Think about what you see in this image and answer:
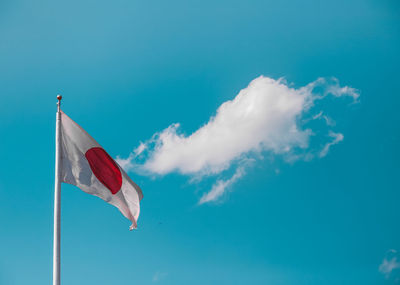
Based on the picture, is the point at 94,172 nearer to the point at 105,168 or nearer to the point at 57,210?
the point at 105,168

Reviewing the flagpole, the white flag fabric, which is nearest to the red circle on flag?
the white flag fabric

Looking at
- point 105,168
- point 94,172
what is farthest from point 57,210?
point 105,168

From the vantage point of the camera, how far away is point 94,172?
1293cm

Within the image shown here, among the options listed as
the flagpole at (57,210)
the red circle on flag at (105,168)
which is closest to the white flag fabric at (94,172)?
the red circle on flag at (105,168)

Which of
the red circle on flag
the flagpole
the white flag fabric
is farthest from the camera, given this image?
the red circle on flag

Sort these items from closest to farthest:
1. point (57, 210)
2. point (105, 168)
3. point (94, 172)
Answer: point (57, 210), point (94, 172), point (105, 168)

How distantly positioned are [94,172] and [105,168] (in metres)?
0.43

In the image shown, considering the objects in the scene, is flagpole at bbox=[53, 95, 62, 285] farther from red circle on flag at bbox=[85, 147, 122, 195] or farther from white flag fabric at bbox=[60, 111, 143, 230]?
red circle on flag at bbox=[85, 147, 122, 195]

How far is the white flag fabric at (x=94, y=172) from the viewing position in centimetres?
1261

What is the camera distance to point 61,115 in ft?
41.4

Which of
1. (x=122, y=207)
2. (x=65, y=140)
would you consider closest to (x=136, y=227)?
(x=122, y=207)

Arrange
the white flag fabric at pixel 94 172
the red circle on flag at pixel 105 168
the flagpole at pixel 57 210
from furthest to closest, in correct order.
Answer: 1. the red circle on flag at pixel 105 168
2. the white flag fabric at pixel 94 172
3. the flagpole at pixel 57 210

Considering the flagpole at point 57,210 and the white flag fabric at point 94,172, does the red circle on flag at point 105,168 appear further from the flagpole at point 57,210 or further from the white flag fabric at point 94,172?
the flagpole at point 57,210

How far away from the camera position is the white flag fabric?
1261 cm
